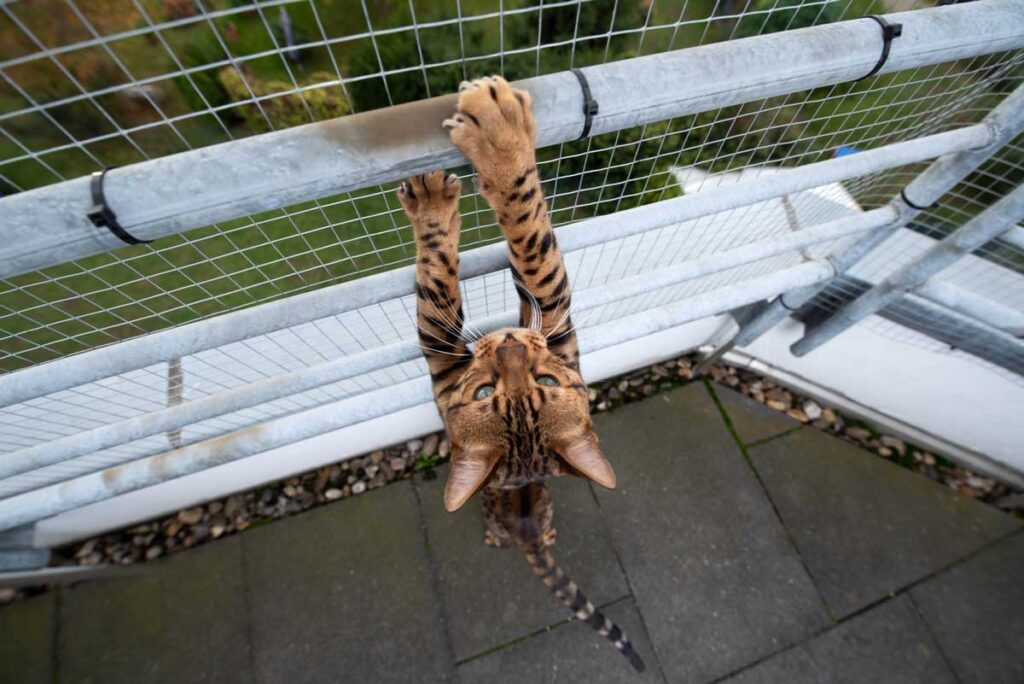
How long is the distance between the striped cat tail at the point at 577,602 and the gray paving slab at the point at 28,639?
2668 millimetres

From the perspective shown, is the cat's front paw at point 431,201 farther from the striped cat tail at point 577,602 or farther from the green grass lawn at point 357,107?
the striped cat tail at point 577,602

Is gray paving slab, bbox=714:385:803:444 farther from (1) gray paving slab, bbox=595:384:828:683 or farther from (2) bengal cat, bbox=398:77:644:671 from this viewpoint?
(2) bengal cat, bbox=398:77:644:671

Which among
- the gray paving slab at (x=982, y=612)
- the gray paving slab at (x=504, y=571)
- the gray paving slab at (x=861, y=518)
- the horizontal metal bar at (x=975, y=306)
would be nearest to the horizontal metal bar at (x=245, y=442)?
the horizontal metal bar at (x=975, y=306)

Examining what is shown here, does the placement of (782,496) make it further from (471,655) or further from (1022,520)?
(471,655)

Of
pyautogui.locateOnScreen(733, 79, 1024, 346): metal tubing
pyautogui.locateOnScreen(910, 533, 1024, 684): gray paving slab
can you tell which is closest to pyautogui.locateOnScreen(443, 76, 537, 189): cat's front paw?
pyautogui.locateOnScreen(733, 79, 1024, 346): metal tubing

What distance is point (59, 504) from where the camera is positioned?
1879 millimetres

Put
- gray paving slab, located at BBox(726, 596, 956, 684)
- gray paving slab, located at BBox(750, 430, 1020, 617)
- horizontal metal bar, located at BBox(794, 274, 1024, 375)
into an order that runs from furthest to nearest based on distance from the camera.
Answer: gray paving slab, located at BBox(750, 430, 1020, 617) → gray paving slab, located at BBox(726, 596, 956, 684) → horizontal metal bar, located at BBox(794, 274, 1024, 375)

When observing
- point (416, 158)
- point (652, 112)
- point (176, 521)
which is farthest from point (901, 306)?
point (176, 521)

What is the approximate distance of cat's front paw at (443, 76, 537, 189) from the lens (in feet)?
3.43

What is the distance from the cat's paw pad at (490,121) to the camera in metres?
1.04

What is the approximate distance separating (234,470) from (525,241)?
230 cm

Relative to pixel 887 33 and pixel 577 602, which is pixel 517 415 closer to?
pixel 577 602

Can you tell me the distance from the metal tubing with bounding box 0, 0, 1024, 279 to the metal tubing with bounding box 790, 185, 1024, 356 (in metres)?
0.63

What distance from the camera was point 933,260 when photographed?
194cm
